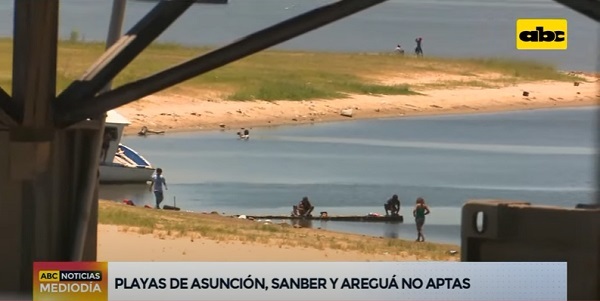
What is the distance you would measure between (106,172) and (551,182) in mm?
10502

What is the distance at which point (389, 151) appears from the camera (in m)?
38.8

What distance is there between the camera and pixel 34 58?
7.00m

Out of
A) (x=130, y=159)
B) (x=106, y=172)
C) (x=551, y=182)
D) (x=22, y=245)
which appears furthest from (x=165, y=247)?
(x=551, y=182)

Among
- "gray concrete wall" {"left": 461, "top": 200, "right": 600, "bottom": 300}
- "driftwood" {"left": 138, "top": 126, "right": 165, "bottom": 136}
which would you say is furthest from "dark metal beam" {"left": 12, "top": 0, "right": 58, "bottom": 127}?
"driftwood" {"left": 138, "top": 126, "right": 165, "bottom": 136}

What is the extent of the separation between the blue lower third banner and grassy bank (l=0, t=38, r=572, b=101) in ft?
95.7

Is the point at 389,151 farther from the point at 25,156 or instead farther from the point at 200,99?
the point at 25,156

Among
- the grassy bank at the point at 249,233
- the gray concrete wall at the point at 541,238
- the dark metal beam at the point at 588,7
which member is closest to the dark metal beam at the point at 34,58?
the gray concrete wall at the point at 541,238

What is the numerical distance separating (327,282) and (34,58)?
181 centimetres

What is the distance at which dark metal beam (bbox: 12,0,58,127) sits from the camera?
274 inches

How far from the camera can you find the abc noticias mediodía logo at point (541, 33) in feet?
24.0

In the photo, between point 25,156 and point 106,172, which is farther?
point 106,172

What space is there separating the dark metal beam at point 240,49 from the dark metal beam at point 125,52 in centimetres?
18

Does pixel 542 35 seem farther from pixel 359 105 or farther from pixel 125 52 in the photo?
pixel 359 105

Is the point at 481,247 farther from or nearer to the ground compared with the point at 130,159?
nearer to the ground
